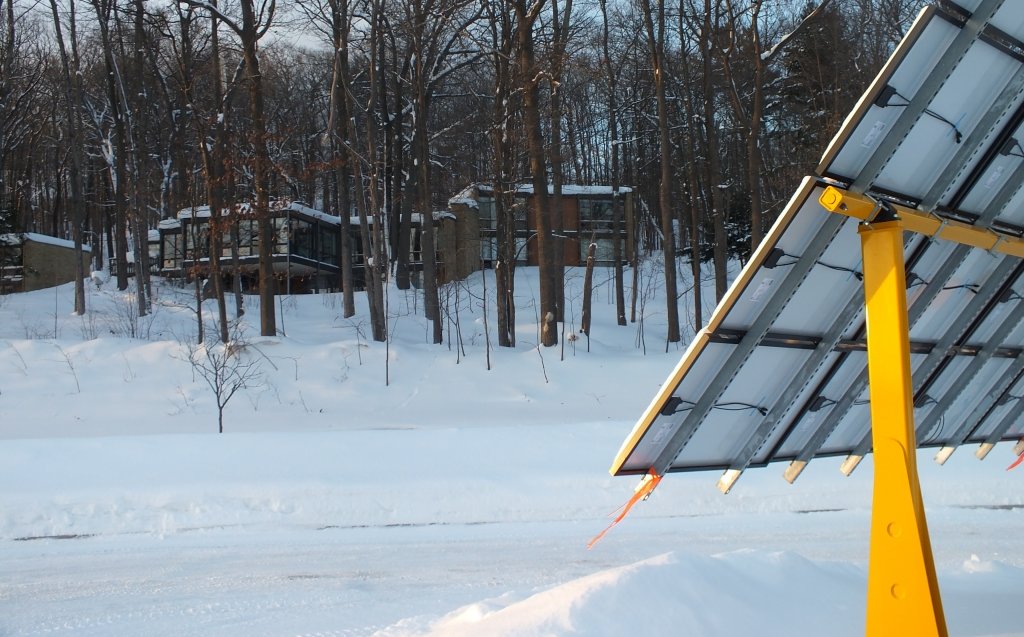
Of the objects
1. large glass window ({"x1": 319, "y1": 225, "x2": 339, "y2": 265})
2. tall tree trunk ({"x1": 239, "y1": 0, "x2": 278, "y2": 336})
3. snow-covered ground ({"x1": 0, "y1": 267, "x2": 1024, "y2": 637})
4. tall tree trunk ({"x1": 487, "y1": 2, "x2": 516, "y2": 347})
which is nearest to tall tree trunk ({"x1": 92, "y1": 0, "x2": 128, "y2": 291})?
tall tree trunk ({"x1": 239, "y1": 0, "x2": 278, "y2": 336})

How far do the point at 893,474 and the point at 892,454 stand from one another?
0.30 feet

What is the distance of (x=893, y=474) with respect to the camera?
4.05 m

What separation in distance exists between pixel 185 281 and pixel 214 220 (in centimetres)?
1753

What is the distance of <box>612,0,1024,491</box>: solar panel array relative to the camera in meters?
4.32

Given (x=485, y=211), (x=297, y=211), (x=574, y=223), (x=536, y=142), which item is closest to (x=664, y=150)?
(x=536, y=142)

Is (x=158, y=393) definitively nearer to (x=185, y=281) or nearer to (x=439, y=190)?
(x=185, y=281)

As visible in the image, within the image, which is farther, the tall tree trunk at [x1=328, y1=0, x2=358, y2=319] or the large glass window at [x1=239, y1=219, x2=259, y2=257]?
the large glass window at [x1=239, y1=219, x2=259, y2=257]

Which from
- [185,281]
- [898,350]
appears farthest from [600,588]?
[185,281]

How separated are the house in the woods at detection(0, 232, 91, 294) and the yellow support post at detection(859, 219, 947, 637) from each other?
41043mm

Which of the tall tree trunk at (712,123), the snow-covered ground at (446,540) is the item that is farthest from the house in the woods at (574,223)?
the snow-covered ground at (446,540)

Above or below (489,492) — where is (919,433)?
above

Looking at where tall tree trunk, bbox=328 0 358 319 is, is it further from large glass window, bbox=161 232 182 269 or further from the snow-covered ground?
the snow-covered ground

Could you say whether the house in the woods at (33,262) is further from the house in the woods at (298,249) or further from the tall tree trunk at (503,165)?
the tall tree trunk at (503,165)

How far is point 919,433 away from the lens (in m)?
6.90
